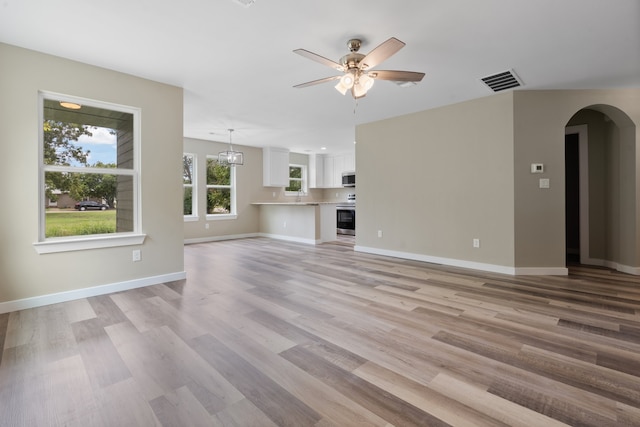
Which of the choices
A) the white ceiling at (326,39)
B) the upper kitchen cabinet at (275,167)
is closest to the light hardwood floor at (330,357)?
the white ceiling at (326,39)

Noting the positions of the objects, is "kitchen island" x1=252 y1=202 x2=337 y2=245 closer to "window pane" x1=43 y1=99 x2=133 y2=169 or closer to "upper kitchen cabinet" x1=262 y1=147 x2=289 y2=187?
"upper kitchen cabinet" x1=262 y1=147 x2=289 y2=187

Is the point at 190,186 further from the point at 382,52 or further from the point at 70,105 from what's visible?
the point at 382,52

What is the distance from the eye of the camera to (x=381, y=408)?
150 centimetres

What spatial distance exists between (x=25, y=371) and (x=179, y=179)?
8.20ft

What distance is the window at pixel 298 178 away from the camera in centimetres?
946

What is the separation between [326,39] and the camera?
2.68 m

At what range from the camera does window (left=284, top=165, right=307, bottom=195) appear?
9461 mm

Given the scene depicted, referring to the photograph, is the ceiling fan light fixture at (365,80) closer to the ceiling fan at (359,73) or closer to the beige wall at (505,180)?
the ceiling fan at (359,73)

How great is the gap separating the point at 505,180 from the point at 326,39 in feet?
10.0

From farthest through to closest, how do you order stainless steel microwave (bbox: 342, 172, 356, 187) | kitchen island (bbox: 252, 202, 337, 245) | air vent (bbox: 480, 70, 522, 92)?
stainless steel microwave (bbox: 342, 172, 356, 187)
kitchen island (bbox: 252, 202, 337, 245)
air vent (bbox: 480, 70, 522, 92)

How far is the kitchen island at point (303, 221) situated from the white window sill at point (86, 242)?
3785 millimetres

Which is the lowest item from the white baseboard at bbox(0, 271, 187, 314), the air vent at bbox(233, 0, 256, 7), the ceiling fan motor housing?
the white baseboard at bbox(0, 271, 187, 314)

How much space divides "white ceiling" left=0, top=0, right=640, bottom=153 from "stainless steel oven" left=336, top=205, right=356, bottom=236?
4620mm

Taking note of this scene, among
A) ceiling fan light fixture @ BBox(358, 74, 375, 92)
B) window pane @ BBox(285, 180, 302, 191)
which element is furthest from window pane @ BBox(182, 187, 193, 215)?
ceiling fan light fixture @ BBox(358, 74, 375, 92)
